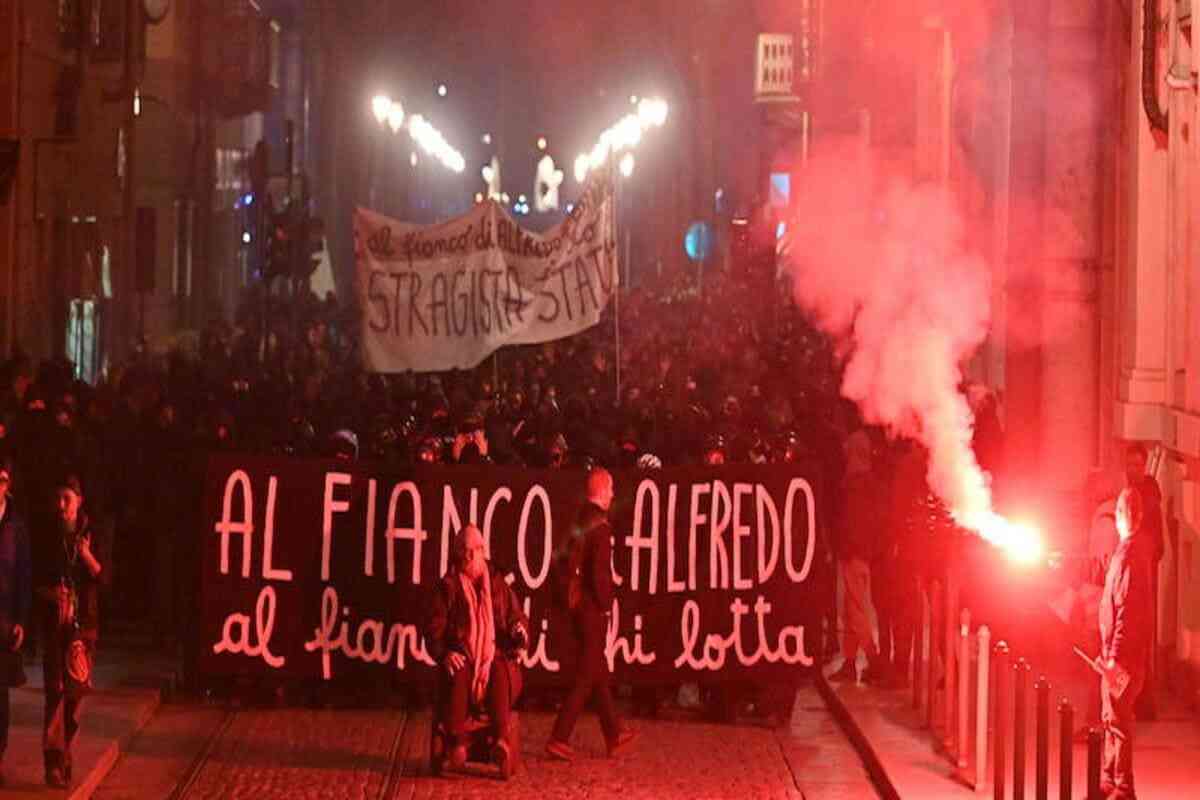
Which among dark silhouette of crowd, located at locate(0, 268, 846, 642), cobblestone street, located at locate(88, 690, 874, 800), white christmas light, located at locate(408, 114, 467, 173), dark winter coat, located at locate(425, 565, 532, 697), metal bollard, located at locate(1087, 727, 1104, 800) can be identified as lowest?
cobblestone street, located at locate(88, 690, 874, 800)

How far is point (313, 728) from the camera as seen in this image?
1433 cm

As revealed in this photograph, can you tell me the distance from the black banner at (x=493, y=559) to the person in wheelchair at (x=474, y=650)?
5.17 ft

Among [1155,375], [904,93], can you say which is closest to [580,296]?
[1155,375]

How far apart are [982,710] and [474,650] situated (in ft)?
8.17

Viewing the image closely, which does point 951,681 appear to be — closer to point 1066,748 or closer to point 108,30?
point 1066,748

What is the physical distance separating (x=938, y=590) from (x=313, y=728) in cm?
361

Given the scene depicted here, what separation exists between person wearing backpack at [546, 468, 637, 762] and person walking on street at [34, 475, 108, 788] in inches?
96.4

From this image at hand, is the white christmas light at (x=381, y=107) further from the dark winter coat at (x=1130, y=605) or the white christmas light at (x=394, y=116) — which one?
the dark winter coat at (x=1130, y=605)

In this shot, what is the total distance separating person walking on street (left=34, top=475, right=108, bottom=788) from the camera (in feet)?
39.4

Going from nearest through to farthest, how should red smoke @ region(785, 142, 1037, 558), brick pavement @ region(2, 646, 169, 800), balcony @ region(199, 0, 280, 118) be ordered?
1. brick pavement @ region(2, 646, 169, 800)
2. red smoke @ region(785, 142, 1037, 558)
3. balcony @ region(199, 0, 280, 118)

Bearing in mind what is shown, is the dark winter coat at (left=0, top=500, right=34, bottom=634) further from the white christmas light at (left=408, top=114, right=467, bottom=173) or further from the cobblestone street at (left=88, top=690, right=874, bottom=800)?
the white christmas light at (left=408, top=114, right=467, bottom=173)

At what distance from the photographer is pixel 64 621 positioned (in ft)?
39.5

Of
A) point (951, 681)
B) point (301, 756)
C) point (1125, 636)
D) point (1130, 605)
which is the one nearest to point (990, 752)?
point (951, 681)

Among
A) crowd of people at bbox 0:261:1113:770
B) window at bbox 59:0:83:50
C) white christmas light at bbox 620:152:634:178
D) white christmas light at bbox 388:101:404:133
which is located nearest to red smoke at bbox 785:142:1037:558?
crowd of people at bbox 0:261:1113:770
